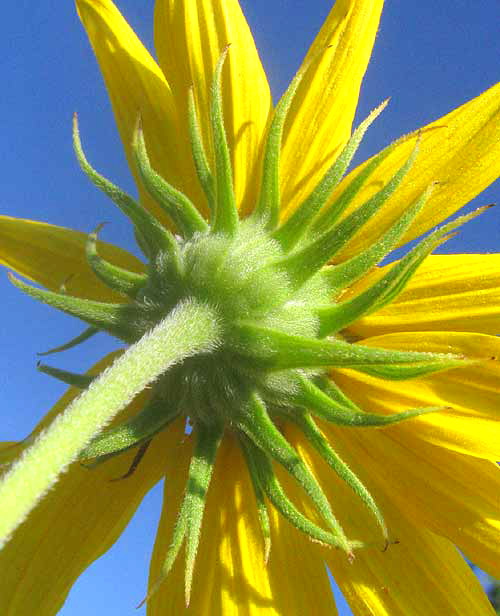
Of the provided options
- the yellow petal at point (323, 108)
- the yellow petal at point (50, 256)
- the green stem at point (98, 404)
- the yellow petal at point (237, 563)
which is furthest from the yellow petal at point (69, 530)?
the yellow petal at point (323, 108)

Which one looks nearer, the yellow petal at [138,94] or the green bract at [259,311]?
the green bract at [259,311]

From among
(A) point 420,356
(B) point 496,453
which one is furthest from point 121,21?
(B) point 496,453

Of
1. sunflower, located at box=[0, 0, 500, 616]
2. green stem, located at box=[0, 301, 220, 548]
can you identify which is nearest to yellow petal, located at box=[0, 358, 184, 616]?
sunflower, located at box=[0, 0, 500, 616]

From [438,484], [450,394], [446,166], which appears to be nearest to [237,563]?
[438,484]

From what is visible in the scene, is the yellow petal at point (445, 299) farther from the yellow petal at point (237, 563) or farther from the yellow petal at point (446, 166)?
the yellow petal at point (237, 563)

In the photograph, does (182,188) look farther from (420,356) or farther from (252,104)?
(420,356)

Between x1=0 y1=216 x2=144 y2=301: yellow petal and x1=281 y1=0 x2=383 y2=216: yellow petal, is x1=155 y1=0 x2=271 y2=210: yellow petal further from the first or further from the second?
x1=0 y1=216 x2=144 y2=301: yellow petal
